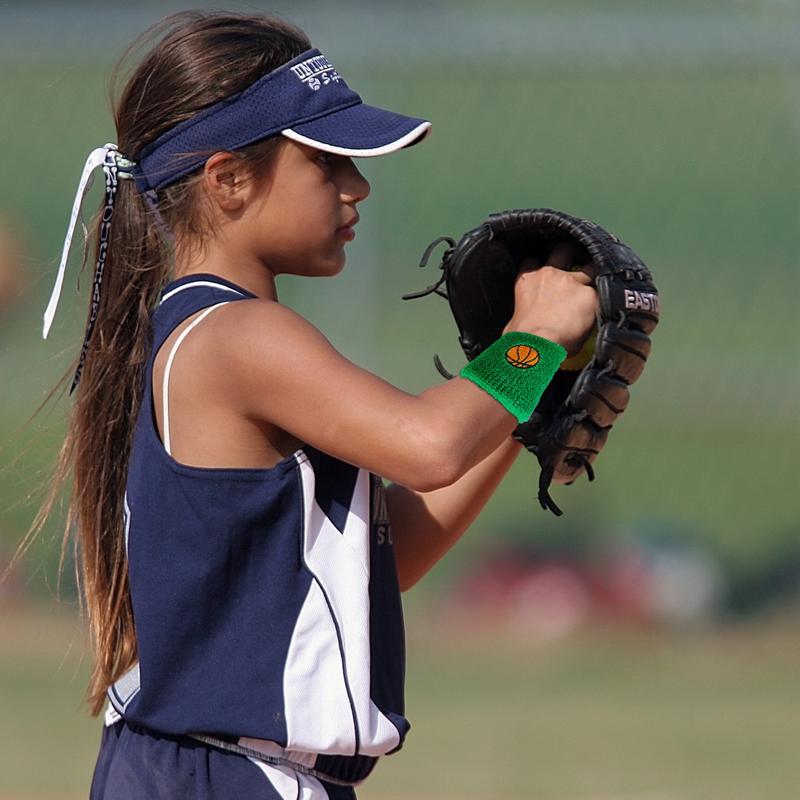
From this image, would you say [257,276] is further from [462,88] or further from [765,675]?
[462,88]

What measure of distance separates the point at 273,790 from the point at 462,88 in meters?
5.51

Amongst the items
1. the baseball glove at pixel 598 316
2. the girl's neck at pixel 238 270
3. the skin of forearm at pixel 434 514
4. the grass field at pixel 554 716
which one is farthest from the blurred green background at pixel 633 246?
the girl's neck at pixel 238 270

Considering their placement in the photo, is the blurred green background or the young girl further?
the blurred green background

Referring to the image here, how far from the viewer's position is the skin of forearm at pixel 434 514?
2242 mm

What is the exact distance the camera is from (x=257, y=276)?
→ 6.64 ft

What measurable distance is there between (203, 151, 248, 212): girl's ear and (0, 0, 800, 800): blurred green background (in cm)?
388

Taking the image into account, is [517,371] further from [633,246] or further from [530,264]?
[633,246]

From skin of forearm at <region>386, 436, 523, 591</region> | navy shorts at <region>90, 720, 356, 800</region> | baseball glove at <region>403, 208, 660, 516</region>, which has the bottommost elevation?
navy shorts at <region>90, 720, 356, 800</region>

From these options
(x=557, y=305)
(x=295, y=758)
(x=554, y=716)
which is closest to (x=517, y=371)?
(x=557, y=305)

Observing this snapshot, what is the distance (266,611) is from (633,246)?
525 cm

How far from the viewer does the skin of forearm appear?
2242mm

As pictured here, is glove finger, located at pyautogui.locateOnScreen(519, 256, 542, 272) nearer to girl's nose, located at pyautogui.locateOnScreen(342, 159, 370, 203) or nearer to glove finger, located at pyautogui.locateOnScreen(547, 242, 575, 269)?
glove finger, located at pyautogui.locateOnScreen(547, 242, 575, 269)

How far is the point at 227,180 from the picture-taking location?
1.99m

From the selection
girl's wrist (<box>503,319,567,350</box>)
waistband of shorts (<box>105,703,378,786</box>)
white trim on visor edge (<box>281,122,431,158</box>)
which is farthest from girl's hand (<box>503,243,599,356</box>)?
waistband of shorts (<box>105,703,378,786</box>)
